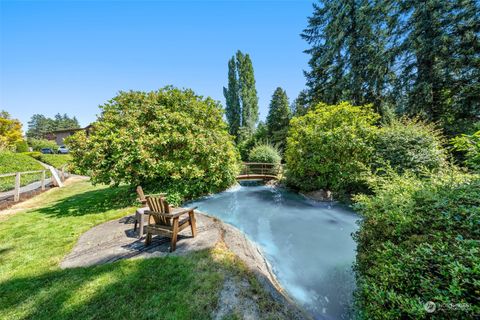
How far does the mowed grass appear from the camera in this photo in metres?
2.51

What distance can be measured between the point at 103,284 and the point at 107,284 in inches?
2.5

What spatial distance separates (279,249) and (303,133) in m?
6.35

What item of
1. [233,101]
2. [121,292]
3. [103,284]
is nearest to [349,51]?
[233,101]

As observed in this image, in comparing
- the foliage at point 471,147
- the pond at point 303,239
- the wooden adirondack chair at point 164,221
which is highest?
the foliage at point 471,147

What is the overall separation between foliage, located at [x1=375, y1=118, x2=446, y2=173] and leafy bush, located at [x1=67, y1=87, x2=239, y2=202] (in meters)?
6.86

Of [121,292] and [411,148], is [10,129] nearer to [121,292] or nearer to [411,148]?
[121,292]

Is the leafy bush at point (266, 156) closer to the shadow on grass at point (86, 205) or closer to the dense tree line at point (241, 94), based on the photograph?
the shadow on grass at point (86, 205)

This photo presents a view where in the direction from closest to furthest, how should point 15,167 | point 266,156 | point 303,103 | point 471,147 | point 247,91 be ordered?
point 471,147 < point 15,167 < point 266,156 < point 303,103 < point 247,91

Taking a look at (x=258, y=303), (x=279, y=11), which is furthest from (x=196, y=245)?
(x=279, y=11)

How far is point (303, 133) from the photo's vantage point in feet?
32.1

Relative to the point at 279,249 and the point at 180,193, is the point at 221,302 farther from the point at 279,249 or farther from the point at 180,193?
the point at 180,193

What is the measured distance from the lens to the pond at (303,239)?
3576 mm

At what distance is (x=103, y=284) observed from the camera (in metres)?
2.99

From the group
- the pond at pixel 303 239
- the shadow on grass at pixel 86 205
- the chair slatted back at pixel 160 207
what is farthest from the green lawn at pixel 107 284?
the shadow on grass at pixel 86 205
